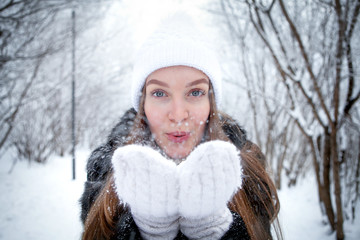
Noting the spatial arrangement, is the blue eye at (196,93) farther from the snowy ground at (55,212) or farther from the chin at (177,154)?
the snowy ground at (55,212)

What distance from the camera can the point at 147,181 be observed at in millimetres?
600

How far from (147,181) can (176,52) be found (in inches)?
29.7

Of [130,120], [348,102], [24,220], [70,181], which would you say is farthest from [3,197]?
[348,102]

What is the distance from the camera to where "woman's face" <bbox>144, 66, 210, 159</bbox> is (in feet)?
3.23

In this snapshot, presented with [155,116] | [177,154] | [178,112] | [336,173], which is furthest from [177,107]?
[336,173]

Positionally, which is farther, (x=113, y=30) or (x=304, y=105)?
(x=113, y=30)

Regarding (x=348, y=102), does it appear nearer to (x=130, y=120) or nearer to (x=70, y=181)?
(x=130, y=120)

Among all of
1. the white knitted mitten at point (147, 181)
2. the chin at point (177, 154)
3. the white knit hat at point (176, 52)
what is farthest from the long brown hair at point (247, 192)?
the white knitted mitten at point (147, 181)

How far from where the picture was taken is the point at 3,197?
164 inches

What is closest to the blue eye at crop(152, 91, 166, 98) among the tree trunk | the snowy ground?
the snowy ground

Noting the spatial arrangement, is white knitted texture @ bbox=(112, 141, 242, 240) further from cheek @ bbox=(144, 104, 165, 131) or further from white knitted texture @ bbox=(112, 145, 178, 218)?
cheek @ bbox=(144, 104, 165, 131)

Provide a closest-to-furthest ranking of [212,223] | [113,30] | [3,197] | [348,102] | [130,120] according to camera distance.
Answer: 1. [212,223]
2. [130,120]
3. [348,102]
4. [3,197]
5. [113,30]

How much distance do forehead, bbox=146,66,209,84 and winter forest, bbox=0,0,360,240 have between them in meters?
0.77

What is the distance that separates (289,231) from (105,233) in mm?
3730
